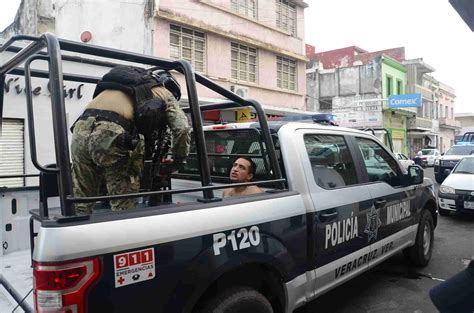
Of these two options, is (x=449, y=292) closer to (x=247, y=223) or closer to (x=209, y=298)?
(x=247, y=223)

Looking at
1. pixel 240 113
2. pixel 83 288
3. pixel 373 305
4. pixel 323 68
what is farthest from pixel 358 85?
pixel 83 288

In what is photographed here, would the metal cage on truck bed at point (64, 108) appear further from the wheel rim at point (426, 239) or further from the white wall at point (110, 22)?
the white wall at point (110, 22)

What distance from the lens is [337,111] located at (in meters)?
31.5

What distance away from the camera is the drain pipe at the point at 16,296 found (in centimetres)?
215

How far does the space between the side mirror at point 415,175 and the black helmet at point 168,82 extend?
116 inches

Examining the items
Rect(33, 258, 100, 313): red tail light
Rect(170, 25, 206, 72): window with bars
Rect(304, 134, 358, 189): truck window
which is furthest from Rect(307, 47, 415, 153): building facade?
Rect(33, 258, 100, 313): red tail light

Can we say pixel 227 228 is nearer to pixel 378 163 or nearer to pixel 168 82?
pixel 168 82

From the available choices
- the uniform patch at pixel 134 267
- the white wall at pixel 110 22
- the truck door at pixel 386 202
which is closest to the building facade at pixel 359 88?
the white wall at pixel 110 22

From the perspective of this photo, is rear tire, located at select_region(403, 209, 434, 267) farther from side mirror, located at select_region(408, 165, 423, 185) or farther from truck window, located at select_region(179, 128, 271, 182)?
truck window, located at select_region(179, 128, 271, 182)

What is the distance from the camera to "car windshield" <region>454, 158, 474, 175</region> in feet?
29.6

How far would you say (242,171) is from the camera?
3.35 meters

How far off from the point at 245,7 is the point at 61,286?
1668 cm

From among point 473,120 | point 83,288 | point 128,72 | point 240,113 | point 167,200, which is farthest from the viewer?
point 473,120

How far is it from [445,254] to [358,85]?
27664 millimetres
